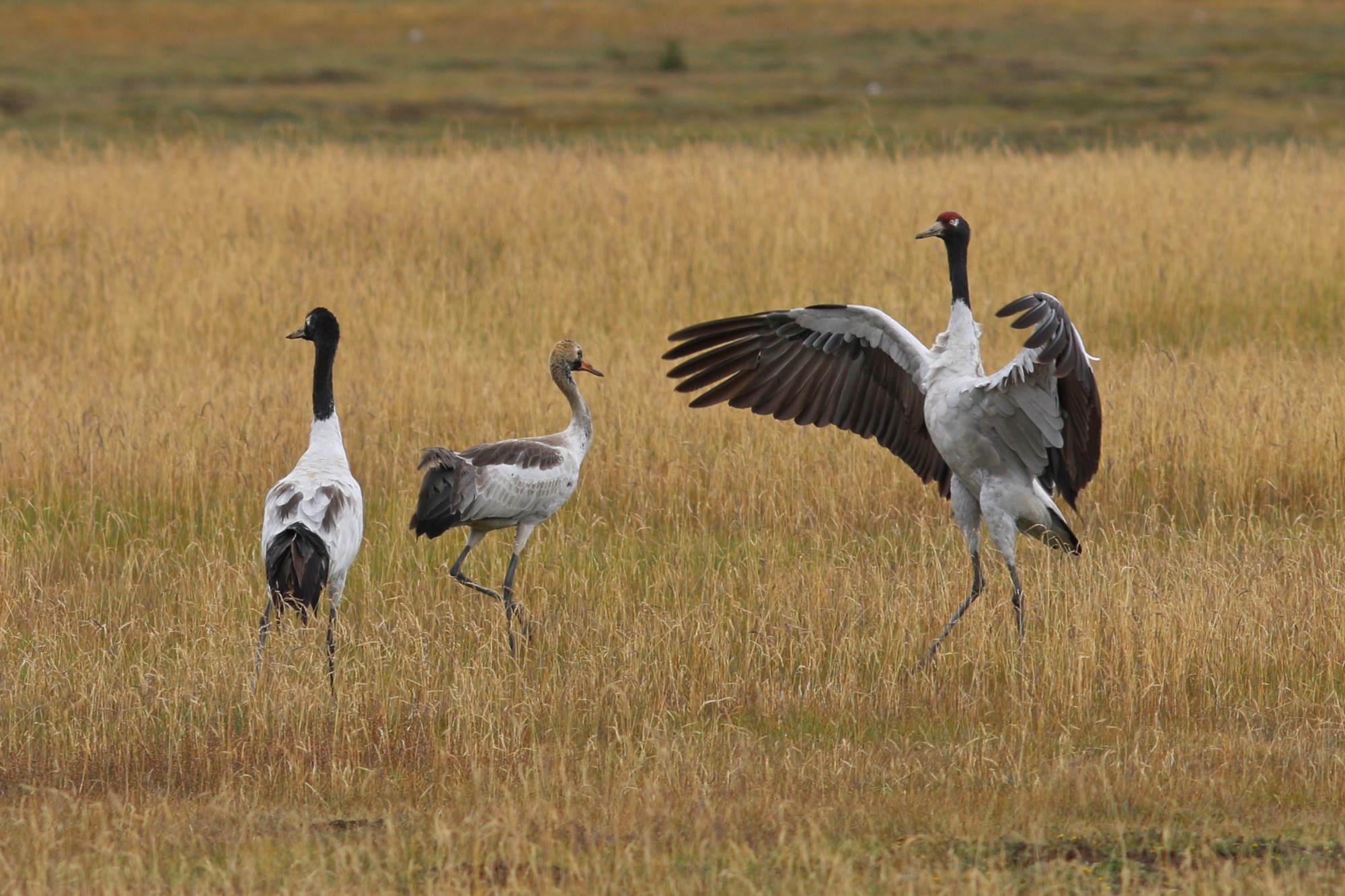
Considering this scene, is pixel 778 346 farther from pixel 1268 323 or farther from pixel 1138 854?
pixel 1268 323

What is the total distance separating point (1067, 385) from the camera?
7.47 metres

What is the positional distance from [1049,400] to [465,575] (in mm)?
3307

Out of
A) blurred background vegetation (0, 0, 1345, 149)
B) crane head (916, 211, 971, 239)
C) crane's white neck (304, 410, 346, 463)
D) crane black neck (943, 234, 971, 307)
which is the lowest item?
crane's white neck (304, 410, 346, 463)

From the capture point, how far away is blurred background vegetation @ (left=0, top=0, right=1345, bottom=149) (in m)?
29.6

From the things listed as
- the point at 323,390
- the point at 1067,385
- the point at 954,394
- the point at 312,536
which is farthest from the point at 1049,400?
the point at 323,390

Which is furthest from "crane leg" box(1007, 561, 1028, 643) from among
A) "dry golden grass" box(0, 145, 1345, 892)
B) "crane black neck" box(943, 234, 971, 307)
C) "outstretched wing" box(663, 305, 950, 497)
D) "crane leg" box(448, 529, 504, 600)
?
"crane leg" box(448, 529, 504, 600)

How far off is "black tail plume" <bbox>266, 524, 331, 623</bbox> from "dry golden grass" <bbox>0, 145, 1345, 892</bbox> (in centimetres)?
31

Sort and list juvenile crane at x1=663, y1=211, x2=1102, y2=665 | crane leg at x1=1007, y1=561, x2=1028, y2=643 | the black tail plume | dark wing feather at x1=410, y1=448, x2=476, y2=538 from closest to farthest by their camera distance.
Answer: the black tail plume
juvenile crane at x1=663, y1=211, x2=1102, y2=665
crane leg at x1=1007, y1=561, x2=1028, y2=643
dark wing feather at x1=410, y1=448, x2=476, y2=538

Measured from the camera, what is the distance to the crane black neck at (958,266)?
808 cm

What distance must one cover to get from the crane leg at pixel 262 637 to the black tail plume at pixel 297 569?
0.26 ft

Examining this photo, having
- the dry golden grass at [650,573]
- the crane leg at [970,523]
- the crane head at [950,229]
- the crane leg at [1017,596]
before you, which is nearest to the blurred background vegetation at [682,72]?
the dry golden grass at [650,573]

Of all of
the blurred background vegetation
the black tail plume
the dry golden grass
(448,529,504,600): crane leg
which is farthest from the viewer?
the blurred background vegetation

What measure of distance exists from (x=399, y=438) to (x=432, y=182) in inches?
301

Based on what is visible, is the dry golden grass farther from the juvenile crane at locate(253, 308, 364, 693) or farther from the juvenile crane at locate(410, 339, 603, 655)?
the juvenile crane at locate(410, 339, 603, 655)
